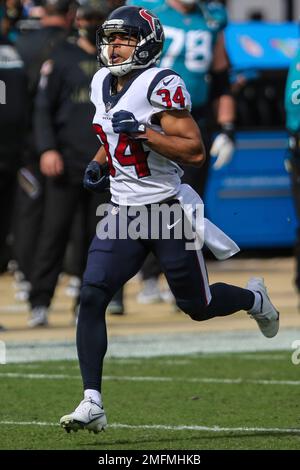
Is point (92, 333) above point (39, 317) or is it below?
above

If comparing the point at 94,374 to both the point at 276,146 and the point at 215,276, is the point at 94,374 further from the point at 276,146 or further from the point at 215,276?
the point at 276,146

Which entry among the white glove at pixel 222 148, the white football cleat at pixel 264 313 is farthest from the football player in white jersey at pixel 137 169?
the white glove at pixel 222 148

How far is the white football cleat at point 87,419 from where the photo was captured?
630cm


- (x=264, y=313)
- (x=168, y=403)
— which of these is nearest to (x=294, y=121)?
(x=168, y=403)

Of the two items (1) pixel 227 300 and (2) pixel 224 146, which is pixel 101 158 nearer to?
(1) pixel 227 300

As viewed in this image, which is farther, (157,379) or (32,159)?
(32,159)

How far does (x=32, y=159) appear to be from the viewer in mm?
12680

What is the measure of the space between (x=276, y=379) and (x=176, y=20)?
4039 millimetres

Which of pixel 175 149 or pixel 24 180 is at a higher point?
pixel 175 149

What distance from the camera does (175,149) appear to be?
6.67 m

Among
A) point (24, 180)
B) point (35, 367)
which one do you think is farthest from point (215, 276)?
point (35, 367)

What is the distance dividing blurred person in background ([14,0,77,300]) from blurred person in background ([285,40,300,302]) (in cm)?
195

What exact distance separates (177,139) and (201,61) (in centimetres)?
494

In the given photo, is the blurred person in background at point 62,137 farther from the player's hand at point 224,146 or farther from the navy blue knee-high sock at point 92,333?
the navy blue knee-high sock at point 92,333
